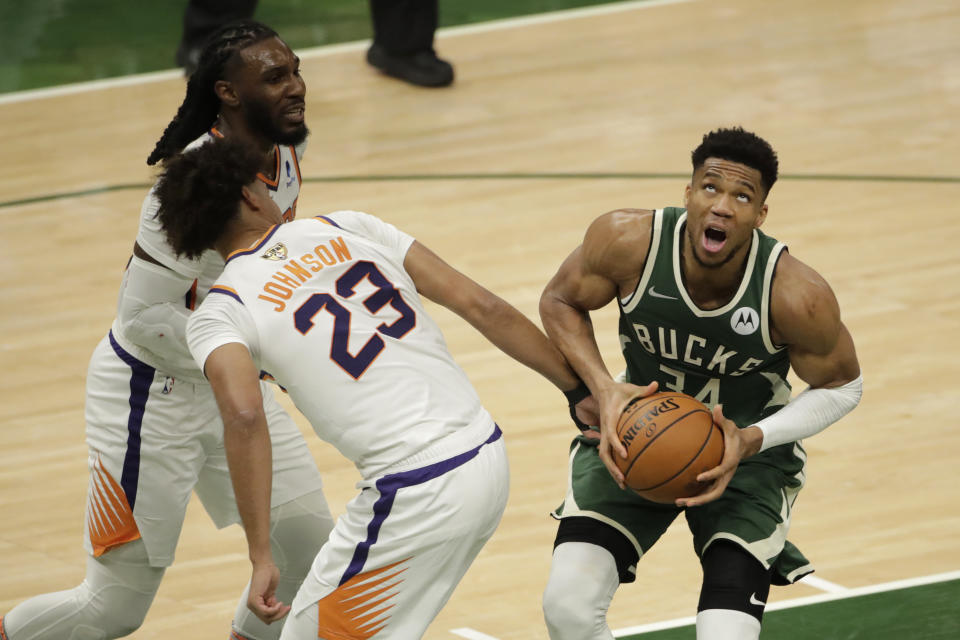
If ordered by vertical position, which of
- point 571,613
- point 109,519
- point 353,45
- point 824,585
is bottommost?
point 353,45

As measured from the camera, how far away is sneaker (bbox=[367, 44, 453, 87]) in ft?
36.4

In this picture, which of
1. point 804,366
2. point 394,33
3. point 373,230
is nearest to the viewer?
Answer: point 373,230

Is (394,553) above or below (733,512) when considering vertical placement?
above

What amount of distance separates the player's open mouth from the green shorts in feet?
2.30

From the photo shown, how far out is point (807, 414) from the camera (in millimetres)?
4188

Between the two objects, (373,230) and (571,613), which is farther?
(571,613)

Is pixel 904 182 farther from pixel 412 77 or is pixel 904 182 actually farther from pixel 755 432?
pixel 755 432

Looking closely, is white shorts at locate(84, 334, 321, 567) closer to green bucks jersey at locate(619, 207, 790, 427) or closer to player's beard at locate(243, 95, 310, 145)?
player's beard at locate(243, 95, 310, 145)

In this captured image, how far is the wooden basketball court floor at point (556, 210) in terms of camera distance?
5781mm

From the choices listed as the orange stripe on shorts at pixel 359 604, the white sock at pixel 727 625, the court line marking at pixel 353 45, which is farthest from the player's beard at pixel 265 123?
the court line marking at pixel 353 45

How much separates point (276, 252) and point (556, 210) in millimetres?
5420

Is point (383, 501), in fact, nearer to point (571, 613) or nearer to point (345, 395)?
point (345, 395)

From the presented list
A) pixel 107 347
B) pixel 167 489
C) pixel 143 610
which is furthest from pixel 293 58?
pixel 143 610

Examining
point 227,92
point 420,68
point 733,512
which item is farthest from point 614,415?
point 420,68
